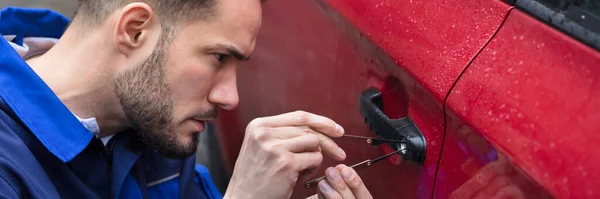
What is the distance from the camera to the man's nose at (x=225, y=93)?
152 cm

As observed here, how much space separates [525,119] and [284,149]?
21.4 inches

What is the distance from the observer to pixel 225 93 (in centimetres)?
153

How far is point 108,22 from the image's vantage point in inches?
59.3

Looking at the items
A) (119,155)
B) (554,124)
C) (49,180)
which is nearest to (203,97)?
(119,155)

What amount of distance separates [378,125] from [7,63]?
2.86 ft

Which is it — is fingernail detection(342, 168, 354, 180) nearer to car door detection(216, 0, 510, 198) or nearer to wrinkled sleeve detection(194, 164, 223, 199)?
car door detection(216, 0, 510, 198)

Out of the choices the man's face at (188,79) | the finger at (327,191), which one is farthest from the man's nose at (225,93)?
the finger at (327,191)

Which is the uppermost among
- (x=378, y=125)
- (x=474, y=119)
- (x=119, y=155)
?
(x=474, y=119)

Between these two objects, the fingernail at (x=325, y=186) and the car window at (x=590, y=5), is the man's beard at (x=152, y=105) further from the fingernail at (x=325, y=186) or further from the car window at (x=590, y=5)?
the car window at (x=590, y=5)

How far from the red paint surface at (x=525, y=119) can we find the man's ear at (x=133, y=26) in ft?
2.44

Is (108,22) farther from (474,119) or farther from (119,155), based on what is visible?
(474,119)

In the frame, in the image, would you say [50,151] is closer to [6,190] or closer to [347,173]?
[6,190]

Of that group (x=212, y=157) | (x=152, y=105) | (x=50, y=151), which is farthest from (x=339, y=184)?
(x=212, y=157)

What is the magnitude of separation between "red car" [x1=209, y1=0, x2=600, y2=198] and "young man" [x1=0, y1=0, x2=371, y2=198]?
159 mm
